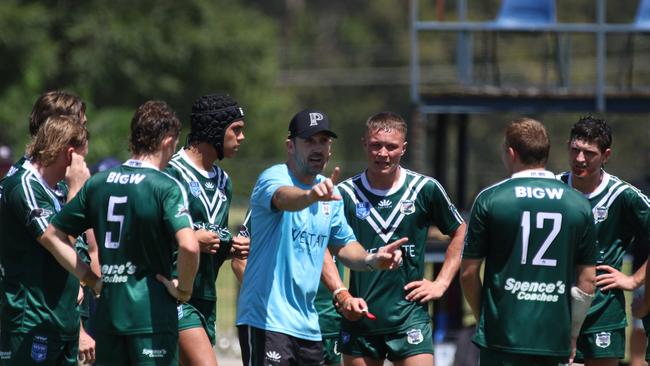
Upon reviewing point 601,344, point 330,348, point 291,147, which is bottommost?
point 330,348

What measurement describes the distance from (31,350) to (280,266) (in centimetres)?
162

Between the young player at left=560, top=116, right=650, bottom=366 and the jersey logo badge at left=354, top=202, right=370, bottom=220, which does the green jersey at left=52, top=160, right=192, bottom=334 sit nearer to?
the jersey logo badge at left=354, top=202, right=370, bottom=220

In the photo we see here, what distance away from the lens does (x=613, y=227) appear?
8.00 m

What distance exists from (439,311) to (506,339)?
7332 mm

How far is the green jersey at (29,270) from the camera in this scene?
278 inches

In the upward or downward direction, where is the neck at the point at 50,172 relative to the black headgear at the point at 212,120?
downward

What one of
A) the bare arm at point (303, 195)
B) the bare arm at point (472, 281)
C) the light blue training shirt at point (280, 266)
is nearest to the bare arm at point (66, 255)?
the light blue training shirt at point (280, 266)

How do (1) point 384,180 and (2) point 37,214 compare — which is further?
(1) point 384,180

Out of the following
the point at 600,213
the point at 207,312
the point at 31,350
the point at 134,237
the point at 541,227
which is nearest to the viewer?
the point at 134,237

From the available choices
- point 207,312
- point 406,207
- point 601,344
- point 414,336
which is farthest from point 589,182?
point 207,312

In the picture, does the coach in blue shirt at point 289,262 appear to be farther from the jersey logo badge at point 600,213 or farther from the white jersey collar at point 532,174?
the jersey logo badge at point 600,213

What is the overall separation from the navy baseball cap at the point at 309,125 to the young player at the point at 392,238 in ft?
3.66

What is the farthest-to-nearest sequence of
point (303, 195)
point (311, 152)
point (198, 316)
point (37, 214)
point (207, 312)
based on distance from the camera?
point (207, 312), point (198, 316), point (37, 214), point (311, 152), point (303, 195)

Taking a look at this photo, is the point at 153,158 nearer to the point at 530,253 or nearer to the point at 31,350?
→ the point at 31,350
